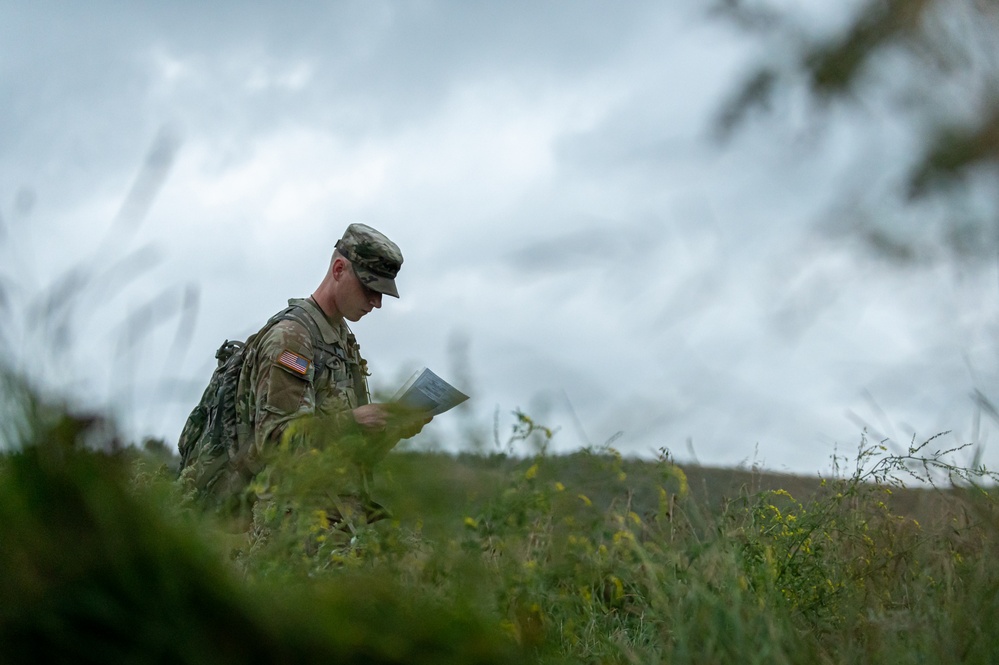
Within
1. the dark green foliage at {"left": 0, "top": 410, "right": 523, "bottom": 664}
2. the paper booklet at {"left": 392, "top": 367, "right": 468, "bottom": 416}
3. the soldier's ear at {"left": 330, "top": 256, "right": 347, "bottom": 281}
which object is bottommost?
the dark green foliage at {"left": 0, "top": 410, "right": 523, "bottom": 664}

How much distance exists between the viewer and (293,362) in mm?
4781

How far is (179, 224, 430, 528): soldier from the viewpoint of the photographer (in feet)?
15.5

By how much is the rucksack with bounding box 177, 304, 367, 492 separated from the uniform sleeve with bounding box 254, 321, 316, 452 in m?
0.13

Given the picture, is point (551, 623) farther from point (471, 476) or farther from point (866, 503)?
point (866, 503)

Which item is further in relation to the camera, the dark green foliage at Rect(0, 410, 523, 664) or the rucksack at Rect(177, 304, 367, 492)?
the rucksack at Rect(177, 304, 367, 492)

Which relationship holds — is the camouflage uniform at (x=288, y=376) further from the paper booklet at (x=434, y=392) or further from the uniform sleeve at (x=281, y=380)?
the paper booklet at (x=434, y=392)

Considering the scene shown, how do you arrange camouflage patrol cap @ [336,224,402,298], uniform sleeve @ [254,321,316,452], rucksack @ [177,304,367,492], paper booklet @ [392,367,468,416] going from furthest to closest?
camouflage patrol cap @ [336,224,402,298] < rucksack @ [177,304,367,492] < uniform sleeve @ [254,321,316,452] < paper booklet @ [392,367,468,416]

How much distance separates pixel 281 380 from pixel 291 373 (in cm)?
6

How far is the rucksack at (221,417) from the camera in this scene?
490 cm

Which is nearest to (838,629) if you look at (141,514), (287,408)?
(287,408)

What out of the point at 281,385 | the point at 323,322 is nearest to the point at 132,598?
the point at 281,385

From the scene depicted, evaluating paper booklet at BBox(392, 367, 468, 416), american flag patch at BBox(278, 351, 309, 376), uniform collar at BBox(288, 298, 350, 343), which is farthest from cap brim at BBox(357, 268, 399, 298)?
paper booklet at BBox(392, 367, 468, 416)

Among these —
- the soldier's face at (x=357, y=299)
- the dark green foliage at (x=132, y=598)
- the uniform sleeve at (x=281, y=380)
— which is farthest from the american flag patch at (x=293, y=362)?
the dark green foliage at (x=132, y=598)

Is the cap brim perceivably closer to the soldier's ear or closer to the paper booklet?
the soldier's ear
